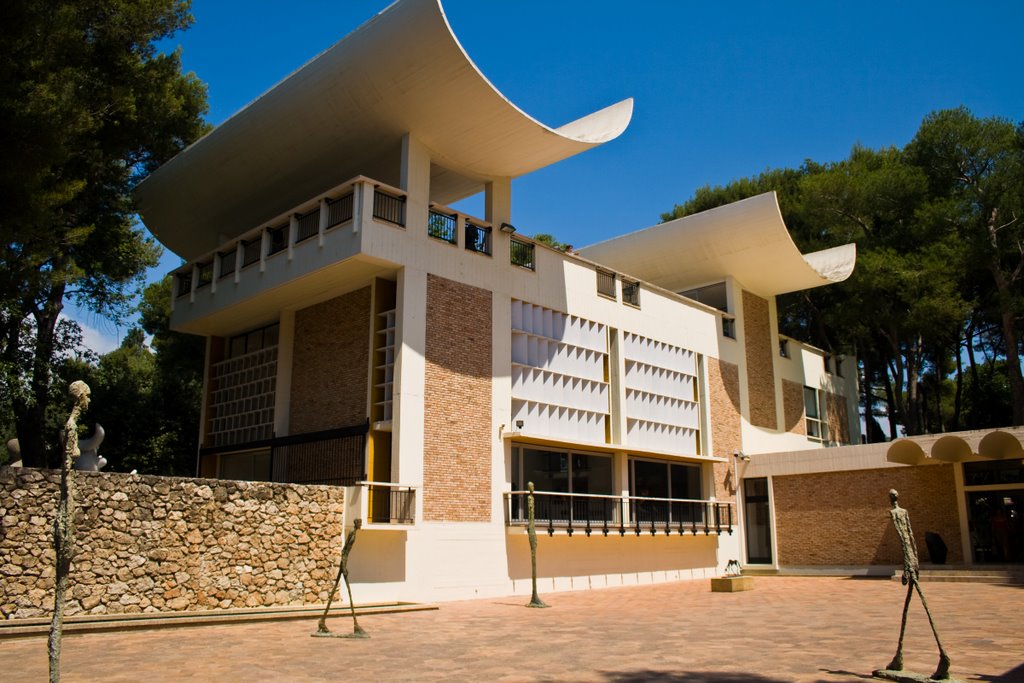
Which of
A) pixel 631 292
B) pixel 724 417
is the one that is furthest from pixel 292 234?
pixel 724 417

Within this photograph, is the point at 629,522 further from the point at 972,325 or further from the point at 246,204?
the point at 972,325

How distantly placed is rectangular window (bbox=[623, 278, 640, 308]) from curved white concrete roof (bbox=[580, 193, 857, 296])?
15.5ft

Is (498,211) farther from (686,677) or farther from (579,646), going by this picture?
(686,677)

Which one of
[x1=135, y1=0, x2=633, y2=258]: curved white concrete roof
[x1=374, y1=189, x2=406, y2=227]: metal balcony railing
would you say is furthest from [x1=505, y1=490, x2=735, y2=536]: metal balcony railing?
[x1=135, y1=0, x2=633, y2=258]: curved white concrete roof

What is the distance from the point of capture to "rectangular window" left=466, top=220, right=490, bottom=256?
63.8ft

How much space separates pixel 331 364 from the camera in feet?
63.4

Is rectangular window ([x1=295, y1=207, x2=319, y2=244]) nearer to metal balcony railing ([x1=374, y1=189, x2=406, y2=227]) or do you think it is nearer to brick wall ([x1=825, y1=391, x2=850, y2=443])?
metal balcony railing ([x1=374, y1=189, x2=406, y2=227])

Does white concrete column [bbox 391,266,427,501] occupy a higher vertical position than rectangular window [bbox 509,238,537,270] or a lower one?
lower

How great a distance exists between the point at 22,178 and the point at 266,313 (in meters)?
8.89

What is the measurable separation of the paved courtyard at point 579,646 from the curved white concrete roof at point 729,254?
45.1 feet

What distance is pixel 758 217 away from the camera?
26141mm

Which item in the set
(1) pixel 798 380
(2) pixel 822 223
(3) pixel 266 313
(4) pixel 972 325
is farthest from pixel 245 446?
(4) pixel 972 325

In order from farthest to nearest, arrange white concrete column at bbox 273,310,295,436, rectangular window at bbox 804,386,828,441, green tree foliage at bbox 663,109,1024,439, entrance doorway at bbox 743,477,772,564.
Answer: rectangular window at bbox 804,386,828,441, green tree foliage at bbox 663,109,1024,439, entrance doorway at bbox 743,477,772,564, white concrete column at bbox 273,310,295,436

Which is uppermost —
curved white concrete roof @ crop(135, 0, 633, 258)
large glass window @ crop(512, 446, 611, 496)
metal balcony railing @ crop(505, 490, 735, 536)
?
curved white concrete roof @ crop(135, 0, 633, 258)
